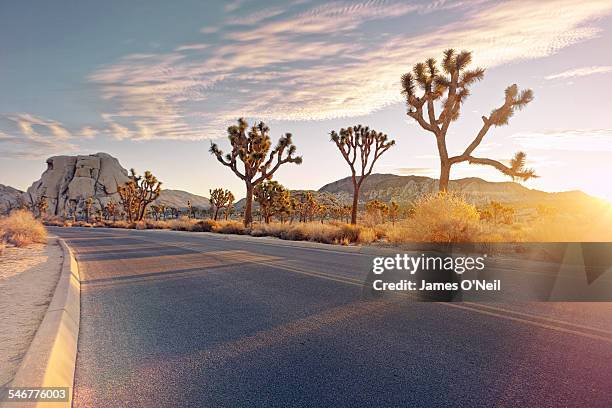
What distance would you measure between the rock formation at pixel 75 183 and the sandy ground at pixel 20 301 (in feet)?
532

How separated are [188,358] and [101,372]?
0.76 meters

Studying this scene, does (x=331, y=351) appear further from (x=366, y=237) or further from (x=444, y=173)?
(x=444, y=173)

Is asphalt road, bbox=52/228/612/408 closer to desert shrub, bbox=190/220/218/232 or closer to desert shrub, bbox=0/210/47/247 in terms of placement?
desert shrub, bbox=0/210/47/247

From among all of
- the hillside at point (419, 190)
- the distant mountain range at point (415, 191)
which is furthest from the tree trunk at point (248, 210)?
the hillside at point (419, 190)

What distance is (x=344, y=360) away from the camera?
3879mm

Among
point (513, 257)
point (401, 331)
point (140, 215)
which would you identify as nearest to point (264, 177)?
point (513, 257)

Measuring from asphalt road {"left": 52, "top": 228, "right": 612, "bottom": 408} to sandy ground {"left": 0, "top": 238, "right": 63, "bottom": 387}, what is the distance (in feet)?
1.83

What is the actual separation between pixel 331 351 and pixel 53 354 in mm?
2633

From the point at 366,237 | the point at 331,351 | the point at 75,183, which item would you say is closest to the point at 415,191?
the point at 75,183

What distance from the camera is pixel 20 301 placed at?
6.48 meters

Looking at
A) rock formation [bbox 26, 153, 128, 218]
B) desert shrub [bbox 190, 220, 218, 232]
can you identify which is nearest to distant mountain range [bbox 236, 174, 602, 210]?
rock formation [bbox 26, 153, 128, 218]

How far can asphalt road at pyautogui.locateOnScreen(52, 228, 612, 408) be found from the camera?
3186 mm

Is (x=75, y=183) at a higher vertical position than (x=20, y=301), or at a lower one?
higher

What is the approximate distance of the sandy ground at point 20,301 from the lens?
13.2 feet
